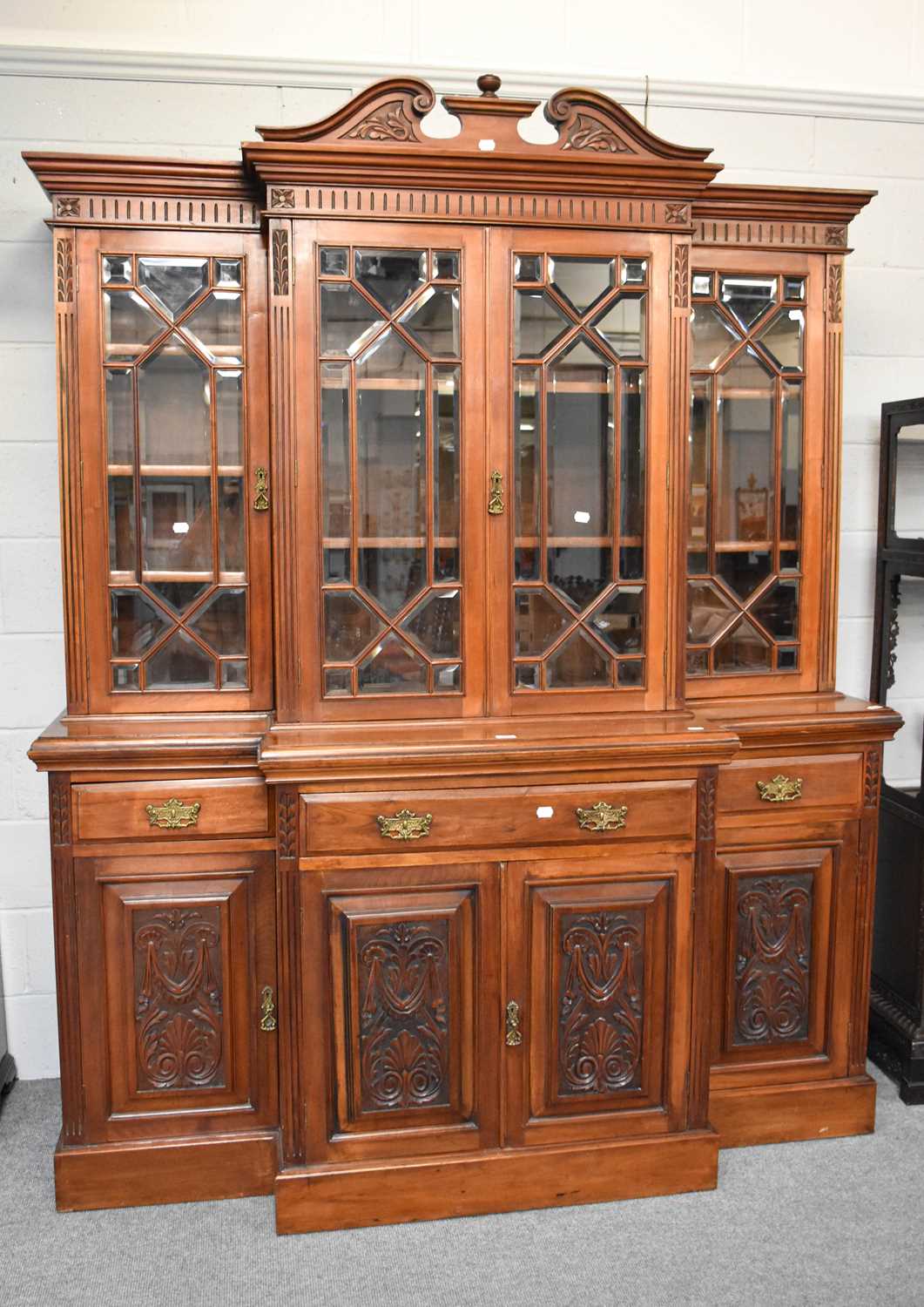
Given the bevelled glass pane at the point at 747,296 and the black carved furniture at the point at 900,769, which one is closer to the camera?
the bevelled glass pane at the point at 747,296

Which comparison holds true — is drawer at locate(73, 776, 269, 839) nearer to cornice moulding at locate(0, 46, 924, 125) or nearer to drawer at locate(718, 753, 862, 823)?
drawer at locate(718, 753, 862, 823)

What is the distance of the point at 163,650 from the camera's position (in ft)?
8.27

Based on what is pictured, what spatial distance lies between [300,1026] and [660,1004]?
2.57 ft

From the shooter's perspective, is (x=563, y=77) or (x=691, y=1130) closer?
(x=691, y=1130)

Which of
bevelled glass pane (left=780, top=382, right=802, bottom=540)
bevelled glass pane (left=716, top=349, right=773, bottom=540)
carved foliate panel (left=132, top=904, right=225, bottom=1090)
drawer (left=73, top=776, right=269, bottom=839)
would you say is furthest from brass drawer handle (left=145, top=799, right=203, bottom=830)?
bevelled glass pane (left=780, top=382, right=802, bottom=540)

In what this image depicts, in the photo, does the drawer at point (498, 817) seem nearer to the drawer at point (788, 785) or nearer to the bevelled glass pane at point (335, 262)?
the drawer at point (788, 785)

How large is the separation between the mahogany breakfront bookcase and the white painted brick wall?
48 centimetres

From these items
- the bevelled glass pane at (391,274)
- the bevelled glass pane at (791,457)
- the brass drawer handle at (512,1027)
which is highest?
the bevelled glass pane at (391,274)

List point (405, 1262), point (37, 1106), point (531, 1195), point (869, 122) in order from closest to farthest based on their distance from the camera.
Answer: point (405, 1262)
point (531, 1195)
point (37, 1106)
point (869, 122)

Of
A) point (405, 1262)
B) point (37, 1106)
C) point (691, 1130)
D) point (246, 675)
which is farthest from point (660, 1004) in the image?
point (37, 1106)

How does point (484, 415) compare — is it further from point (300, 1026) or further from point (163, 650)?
point (300, 1026)

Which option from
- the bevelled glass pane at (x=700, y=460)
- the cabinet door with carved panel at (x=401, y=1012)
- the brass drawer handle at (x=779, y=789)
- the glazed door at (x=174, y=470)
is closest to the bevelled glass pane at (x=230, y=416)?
the glazed door at (x=174, y=470)

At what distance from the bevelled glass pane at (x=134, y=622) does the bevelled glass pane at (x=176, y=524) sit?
0.25 feet

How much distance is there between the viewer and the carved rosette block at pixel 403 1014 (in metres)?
2.36
